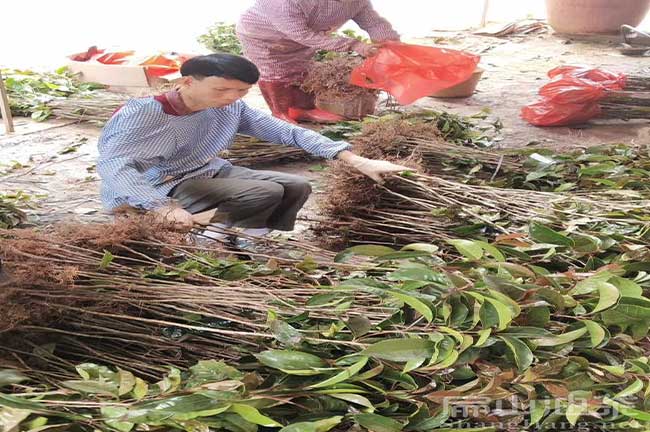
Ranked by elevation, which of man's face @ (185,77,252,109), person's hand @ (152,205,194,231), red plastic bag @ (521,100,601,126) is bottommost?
red plastic bag @ (521,100,601,126)

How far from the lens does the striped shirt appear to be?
13.6 feet

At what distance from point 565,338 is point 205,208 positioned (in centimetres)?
157

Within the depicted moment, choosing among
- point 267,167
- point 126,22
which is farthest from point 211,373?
point 126,22

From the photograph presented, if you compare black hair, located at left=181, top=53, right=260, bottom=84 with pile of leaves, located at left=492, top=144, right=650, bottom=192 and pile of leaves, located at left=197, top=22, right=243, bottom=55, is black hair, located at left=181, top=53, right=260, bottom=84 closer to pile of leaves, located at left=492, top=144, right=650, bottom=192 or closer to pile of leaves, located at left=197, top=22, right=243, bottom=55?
pile of leaves, located at left=492, top=144, right=650, bottom=192

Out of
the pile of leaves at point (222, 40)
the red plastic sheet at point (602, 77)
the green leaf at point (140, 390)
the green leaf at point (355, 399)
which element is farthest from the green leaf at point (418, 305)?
the pile of leaves at point (222, 40)

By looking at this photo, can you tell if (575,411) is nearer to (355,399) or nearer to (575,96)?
(355,399)

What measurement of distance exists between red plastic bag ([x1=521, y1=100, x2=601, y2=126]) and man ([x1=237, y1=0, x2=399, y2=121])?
38.5 inches

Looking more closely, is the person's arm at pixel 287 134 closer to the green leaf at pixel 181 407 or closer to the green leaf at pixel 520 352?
the green leaf at pixel 520 352

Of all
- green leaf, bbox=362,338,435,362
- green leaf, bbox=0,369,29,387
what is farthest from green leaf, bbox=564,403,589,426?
green leaf, bbox=0,369,29,387

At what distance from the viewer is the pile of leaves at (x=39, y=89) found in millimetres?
4684

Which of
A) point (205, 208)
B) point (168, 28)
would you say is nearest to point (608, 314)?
point (205, 208)

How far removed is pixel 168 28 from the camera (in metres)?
7.32

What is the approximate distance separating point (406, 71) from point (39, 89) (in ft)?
8.57

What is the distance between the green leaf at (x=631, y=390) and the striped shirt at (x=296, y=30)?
3254mm
